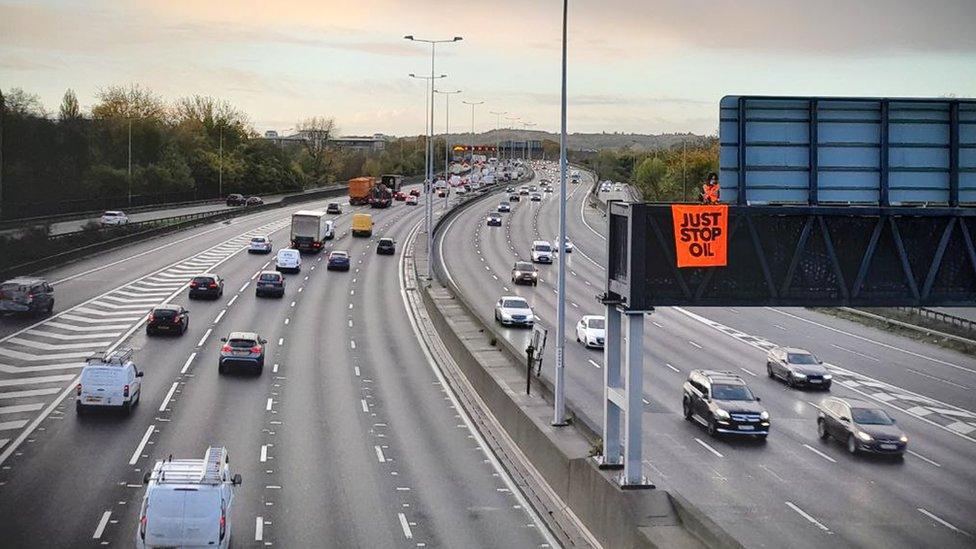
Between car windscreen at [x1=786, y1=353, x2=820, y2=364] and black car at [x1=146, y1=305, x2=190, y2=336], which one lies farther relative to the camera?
black car at [x1=146, y1=305, x2=190, y2=336]

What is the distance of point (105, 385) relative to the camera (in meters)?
35.8

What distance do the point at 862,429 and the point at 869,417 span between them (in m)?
0.82

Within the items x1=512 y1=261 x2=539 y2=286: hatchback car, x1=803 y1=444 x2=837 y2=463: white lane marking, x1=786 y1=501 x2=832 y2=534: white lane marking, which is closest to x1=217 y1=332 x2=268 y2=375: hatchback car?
x1=803 y1=444 x2=837 y2=463: white lane marking

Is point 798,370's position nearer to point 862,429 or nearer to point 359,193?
point 862,429

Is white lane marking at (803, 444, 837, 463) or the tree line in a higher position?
the tree line

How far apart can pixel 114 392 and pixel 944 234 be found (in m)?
24.2

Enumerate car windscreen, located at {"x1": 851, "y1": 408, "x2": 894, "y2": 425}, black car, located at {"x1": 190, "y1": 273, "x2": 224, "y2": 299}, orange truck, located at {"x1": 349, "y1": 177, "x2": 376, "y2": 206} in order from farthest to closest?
orange truck, located at {"x1": 349, "y1": 177, "x2": 376, "y2": 206} < black car, located at {"x1": 190, "y1": 273, "x2": 224, "y2": 299} < car windscreen, located at {"x1": 851, "y1": 408, "x2": 894, "y2": 425}

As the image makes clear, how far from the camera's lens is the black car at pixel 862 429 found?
3412cm

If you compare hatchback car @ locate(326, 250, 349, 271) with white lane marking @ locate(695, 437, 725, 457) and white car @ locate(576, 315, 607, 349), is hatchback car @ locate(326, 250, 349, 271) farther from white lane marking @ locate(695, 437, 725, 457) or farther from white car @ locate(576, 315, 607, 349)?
white lane marking @ locate(695, 437, 725, 457)

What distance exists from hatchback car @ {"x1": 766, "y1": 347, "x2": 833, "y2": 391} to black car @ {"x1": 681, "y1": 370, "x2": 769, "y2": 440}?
7744 millimetres

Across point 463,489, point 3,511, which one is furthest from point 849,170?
point 3,511

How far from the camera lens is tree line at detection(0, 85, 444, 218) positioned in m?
112

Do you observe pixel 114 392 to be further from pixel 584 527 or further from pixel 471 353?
pixel 584 527

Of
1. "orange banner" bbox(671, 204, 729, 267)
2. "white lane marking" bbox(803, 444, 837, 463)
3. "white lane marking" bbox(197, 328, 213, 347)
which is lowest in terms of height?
"white lane marking" bbox(803, 444, 837, 463)
